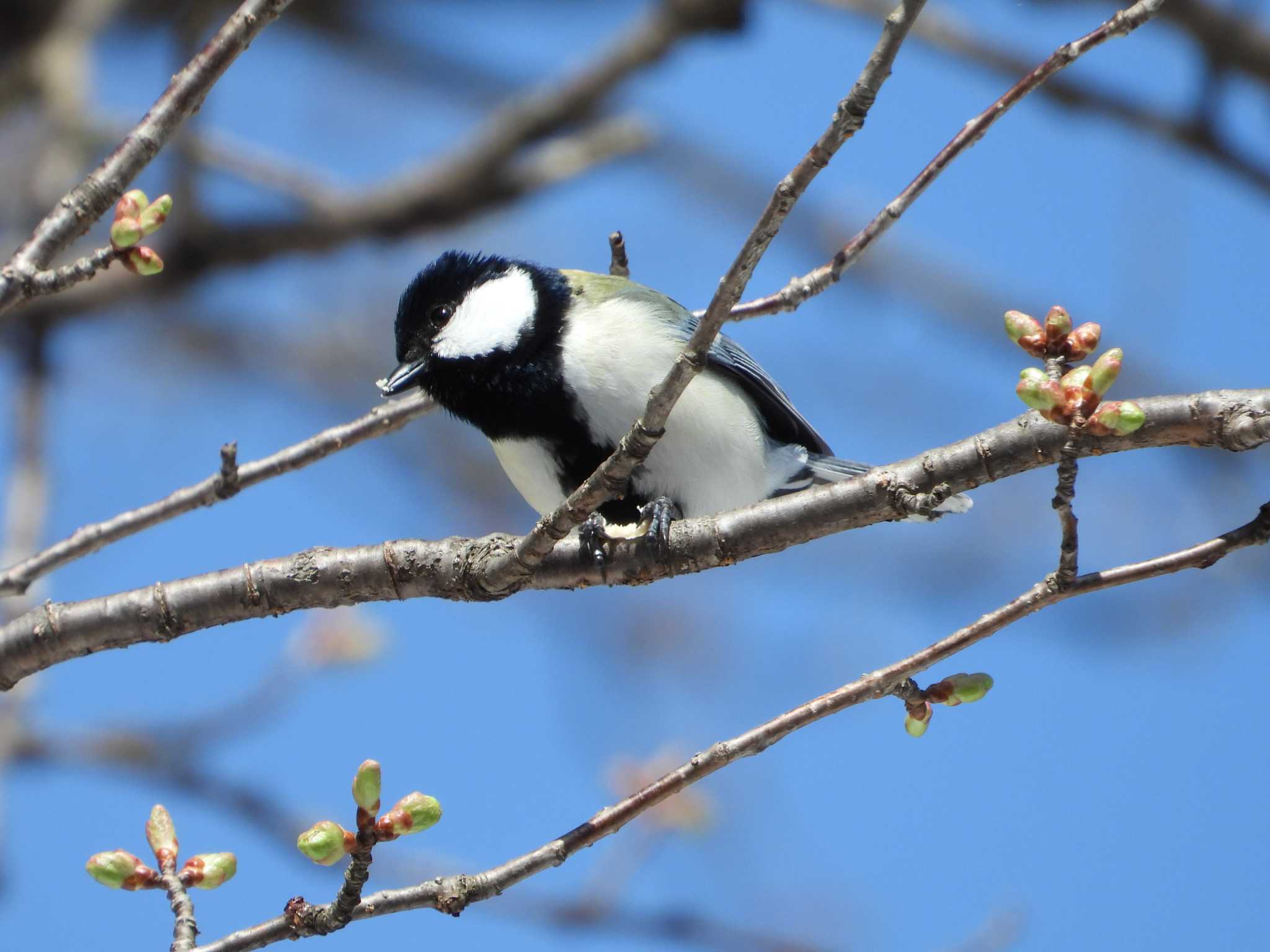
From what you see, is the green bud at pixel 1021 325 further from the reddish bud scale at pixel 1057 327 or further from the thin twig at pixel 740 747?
the thin twig at pixel 740 747

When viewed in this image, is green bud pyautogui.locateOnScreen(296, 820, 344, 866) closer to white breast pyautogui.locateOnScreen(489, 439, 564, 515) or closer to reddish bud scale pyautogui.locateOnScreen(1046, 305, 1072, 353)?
reddish bud scale pyautogui.locateOnScreen(1046, 305, 1072, 353)

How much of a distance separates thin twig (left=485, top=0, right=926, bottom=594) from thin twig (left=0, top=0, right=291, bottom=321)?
831mm

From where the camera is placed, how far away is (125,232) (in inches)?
78.8

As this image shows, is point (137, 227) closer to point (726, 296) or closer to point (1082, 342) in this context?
point (726, 296)

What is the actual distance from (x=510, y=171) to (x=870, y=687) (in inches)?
154

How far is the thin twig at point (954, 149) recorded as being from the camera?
5.98 ft

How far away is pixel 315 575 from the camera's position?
228cm

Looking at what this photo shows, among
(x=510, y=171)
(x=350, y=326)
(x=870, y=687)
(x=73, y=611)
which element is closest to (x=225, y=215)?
(x=510, y=171)

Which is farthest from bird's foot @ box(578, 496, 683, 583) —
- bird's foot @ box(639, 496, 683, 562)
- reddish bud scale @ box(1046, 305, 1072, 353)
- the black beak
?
the black beak

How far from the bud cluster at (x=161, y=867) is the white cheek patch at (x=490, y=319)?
1.68m

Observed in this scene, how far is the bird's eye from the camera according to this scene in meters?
3.48

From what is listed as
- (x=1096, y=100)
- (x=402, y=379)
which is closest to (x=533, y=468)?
(x=402, y=379)

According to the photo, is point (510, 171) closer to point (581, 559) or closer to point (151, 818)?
point (581, 559)

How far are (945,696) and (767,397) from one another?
1.83 m
